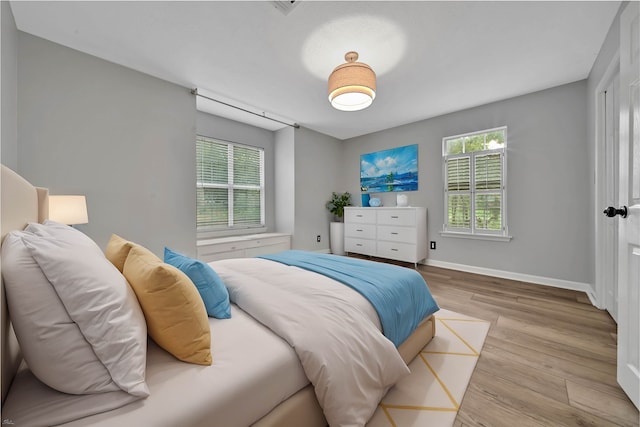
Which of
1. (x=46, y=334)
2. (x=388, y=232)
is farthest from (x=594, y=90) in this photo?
(x=46, y=334)

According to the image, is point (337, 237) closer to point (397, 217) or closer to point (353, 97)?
point (397, 217)

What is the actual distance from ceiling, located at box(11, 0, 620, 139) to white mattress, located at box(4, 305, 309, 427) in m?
2.30

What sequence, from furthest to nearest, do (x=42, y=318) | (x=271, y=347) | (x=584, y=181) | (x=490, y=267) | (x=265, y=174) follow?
1. (x=265, y=174)
2. (x=490, y=267)
3. (x=584, y=181)
4. (x=271, y=347)
5. (x=42, y=318)

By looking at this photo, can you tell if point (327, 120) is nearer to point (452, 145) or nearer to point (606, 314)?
point (452, 145)

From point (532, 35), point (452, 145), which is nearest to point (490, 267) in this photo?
point (452, 145)

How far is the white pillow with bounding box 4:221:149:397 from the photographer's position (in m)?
0.70

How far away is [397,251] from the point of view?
4.16m

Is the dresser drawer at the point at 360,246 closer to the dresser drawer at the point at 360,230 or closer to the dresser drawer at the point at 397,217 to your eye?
the dresser drawer at the point at 360,230

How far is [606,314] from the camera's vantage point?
2324 mm

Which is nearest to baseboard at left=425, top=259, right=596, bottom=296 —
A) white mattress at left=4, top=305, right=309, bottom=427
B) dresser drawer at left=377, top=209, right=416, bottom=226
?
dresser drawer at left=377, top=209, right=416, bottom=226

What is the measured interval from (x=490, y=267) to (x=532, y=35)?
2.80 metres

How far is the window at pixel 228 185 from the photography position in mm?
3959

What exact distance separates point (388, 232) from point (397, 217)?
1.01 ft

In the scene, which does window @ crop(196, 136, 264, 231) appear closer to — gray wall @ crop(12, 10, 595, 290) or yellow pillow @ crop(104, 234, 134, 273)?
gray wall @ crop(12, 10, 595, 290)
